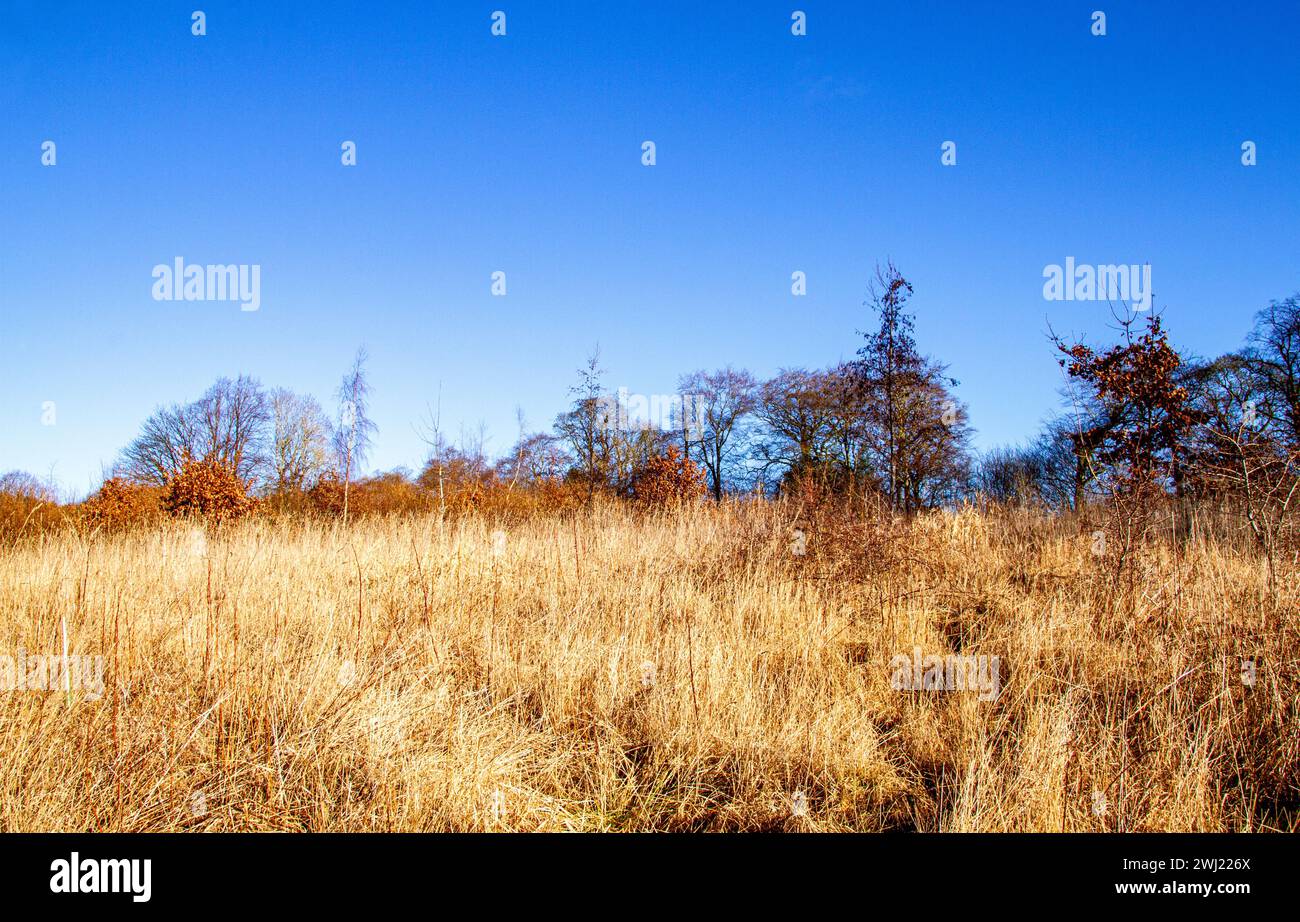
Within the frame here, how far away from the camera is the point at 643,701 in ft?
13.4

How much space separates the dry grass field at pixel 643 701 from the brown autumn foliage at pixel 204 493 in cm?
1026

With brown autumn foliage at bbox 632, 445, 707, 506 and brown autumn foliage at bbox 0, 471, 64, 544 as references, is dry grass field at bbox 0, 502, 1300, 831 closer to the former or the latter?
brown autumn foliage at bbox 0, 471, 64, 544

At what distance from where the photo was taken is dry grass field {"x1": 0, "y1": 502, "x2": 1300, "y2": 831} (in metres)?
2.92

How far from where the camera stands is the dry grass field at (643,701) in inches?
115

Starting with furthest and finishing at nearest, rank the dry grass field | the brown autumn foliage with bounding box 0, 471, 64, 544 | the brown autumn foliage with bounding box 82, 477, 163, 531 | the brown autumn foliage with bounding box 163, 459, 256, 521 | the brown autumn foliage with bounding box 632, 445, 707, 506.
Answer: the brown autumn foliage with bounding box 632, 445, 707, 506, the brown autumn foliage with bounding box 163, 459, 256, 521, the brown autumn foliage with bounding box 82, 477, 163, 531, the brown autumn foliage with bounding box 0, 471, 64, 544, the dry grass field

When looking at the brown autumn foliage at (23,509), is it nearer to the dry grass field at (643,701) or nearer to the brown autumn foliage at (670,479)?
the dry grass field at (643,701)

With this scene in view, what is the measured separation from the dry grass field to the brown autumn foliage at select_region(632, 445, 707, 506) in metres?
11.5

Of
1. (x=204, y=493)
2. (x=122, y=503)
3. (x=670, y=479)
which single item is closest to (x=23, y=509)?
(x=204, y=493)

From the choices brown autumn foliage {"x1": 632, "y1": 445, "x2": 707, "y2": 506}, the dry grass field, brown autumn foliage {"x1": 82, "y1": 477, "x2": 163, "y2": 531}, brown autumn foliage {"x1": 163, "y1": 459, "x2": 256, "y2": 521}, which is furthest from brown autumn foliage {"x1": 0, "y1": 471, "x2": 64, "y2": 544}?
brown autumn foliage {"x1": 632, "y1": 445, "x2": 707, "y2": 506}

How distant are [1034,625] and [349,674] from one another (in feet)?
16.2

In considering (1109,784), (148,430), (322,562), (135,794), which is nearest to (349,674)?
(135,794)

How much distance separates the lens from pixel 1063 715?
3.70 metres

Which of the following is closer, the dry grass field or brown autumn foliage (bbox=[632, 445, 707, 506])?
the dry grass field
